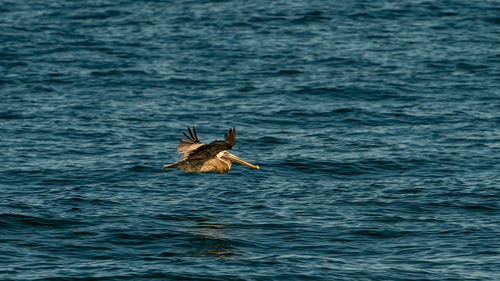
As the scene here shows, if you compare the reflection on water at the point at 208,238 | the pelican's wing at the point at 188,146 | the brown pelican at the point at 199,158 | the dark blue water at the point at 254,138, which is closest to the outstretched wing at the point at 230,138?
the brown pelican at the point at 199,158

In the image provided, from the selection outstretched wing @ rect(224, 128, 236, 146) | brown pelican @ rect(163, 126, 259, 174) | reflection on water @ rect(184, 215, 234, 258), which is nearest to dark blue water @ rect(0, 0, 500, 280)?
reflection on water @ rect(184, 215, 234, 258)

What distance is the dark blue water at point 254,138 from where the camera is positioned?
23672 millimetres

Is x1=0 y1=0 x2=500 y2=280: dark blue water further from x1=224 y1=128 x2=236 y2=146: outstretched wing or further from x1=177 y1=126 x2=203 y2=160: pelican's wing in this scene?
x1=224 y1=128 x2=236 y2=146: outstretched wing

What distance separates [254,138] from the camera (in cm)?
3597

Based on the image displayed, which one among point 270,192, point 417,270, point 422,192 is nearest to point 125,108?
point 270,192

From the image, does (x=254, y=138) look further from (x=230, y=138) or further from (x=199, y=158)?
(x=230, y=138)

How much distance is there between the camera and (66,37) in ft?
178

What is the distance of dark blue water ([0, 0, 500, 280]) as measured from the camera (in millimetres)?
23672

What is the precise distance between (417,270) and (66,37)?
37.0 meters

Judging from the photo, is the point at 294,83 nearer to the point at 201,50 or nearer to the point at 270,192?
the point at 201,50

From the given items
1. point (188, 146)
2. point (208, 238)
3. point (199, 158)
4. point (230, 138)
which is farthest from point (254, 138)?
point (230, 138)

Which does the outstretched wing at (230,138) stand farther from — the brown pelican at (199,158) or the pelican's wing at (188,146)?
the pelican's wing at (188,146)

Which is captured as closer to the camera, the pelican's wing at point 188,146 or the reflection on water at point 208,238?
the pelican's wing at point 188,146

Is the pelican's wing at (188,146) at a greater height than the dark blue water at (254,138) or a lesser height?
greater
